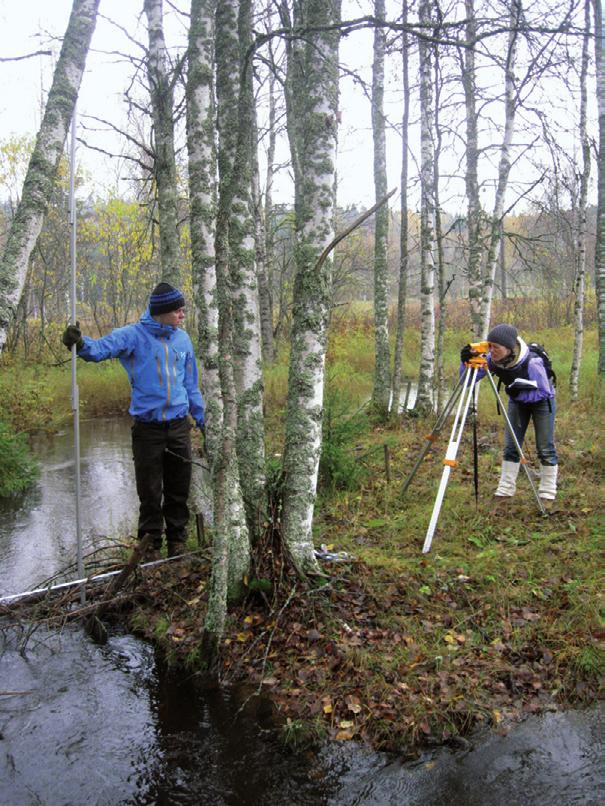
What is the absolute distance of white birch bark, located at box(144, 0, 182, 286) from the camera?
6980 millimetres

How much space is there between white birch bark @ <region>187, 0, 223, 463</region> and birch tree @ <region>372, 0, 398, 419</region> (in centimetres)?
509

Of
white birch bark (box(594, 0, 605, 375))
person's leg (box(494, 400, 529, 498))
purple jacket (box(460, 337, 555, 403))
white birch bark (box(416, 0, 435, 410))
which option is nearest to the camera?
purple jacket (box(460, 337, 555, 403))

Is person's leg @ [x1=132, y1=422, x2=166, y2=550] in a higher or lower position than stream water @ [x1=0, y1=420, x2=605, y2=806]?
higher

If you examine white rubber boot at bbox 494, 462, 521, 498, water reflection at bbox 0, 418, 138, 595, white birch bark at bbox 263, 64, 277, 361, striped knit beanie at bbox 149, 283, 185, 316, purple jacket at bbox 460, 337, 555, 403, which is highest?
white birch bark at bbox 263, 64, 277, 361

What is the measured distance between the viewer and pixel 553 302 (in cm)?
2305

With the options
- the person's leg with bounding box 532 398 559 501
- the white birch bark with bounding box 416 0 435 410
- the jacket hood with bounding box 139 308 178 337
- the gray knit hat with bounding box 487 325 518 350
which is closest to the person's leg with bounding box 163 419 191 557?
the jacket hood with bounding box 139 308 178 337

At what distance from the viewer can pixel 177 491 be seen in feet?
17.9

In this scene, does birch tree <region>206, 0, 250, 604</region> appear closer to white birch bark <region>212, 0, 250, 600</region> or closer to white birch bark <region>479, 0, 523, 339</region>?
white birch bark <region>212, 0, 250, 600</region>

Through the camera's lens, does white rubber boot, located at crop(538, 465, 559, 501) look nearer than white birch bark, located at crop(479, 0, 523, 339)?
Yes

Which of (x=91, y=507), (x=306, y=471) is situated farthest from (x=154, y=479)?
(x=91, y=507)

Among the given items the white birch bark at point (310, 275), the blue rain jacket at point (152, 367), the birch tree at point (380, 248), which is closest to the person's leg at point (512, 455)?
the white birch bark at point (310, 275)

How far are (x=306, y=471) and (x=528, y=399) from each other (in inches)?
109

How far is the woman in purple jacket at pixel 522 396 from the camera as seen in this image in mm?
5773

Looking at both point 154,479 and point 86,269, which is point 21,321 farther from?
point 154,479
